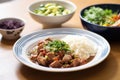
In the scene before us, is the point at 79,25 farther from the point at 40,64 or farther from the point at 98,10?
the point at 40,64

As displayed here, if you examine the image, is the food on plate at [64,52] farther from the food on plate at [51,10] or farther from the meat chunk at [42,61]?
the food on plate at [51,10]

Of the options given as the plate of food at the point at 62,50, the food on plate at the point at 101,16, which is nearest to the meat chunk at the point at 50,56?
the plate of food at the point at 62,50

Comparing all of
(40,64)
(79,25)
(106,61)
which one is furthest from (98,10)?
(40,64)

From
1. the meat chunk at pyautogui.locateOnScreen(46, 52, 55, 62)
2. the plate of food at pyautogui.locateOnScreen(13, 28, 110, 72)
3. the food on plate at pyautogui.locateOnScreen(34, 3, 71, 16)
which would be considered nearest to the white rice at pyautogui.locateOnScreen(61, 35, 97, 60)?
the plate of food at pyautogui.locateOnScreen(13, 28, 110, 72)

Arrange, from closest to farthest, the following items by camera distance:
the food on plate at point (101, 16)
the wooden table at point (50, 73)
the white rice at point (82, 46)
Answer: the wooden table at point (50, 73) < the white rice at point (82, 46) < the food on plate at point (101, 16)

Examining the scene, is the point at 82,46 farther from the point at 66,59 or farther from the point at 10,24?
the point at 10,24

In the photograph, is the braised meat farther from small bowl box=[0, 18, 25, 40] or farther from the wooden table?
small bowl box=[0, 18, 25, 40]

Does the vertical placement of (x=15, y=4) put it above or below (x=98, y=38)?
below

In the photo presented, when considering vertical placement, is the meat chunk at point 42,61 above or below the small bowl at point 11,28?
above

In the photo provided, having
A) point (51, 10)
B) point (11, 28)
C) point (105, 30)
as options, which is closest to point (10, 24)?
point (11, 28)
